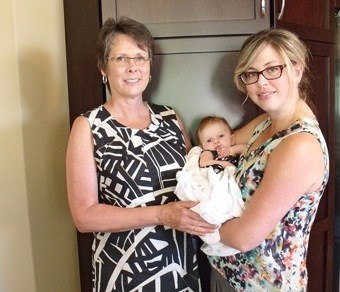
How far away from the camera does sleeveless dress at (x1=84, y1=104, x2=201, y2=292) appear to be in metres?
A: 1.27

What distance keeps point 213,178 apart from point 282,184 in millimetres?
201

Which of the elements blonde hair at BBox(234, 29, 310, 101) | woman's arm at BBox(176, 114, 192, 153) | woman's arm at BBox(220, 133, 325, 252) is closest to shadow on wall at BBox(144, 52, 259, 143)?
woman's arm at BBox(176, 114, 192, 153)

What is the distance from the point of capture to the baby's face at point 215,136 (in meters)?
1.37

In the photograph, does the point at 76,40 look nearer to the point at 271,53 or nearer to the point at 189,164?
the point at 189,164

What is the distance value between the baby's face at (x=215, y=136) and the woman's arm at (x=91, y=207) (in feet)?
0.86

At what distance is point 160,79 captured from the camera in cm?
145

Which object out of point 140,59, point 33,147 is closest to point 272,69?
point 140,59

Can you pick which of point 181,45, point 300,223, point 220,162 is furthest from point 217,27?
point 300,223

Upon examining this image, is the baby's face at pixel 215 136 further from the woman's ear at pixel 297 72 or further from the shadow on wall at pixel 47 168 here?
the shadow on wall at pixel 47 168

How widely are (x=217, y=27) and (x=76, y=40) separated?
1.74 ft

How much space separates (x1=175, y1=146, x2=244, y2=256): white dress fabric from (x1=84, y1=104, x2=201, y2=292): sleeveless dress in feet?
0.31

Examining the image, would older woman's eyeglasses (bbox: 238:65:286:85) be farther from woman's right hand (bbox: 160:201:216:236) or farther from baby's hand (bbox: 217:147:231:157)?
woman's right hand (bbox: 160:201:216:236)

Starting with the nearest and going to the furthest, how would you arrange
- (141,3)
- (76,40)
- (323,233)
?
(141,3)
(76,40)
(323,233)

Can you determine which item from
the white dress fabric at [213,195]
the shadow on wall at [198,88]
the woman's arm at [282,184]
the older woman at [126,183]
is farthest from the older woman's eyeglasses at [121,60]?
the woman's arm at [282,184]
